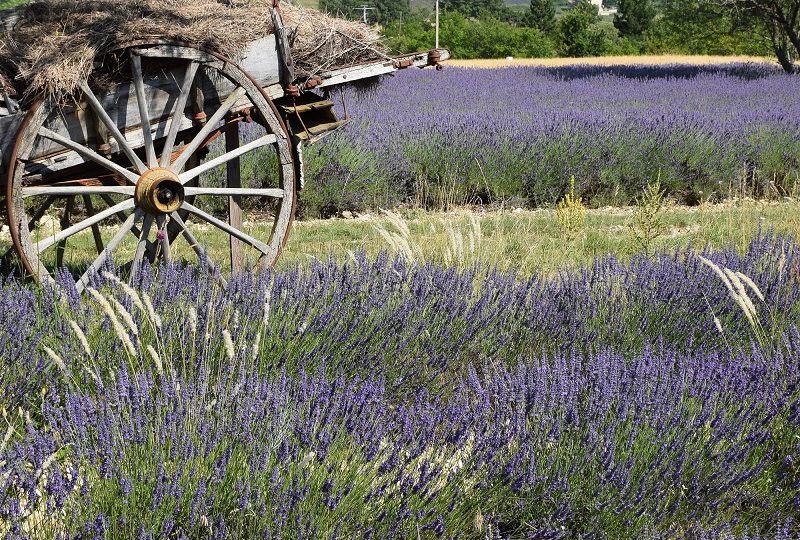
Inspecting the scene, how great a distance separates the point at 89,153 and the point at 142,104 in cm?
31

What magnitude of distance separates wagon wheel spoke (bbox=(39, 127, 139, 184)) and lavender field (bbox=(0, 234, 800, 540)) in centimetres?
55

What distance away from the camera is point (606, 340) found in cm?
391

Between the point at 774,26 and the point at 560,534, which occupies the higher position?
the point at 774,26

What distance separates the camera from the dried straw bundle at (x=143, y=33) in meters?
3.89

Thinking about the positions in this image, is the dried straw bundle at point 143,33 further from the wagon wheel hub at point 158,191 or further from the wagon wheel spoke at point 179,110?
the wagon wheel hub at point 158,191

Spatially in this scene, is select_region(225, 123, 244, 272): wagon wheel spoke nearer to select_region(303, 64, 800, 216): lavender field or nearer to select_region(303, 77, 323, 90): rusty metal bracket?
select_region(303, 77, 323, 90): rusty metal bracket

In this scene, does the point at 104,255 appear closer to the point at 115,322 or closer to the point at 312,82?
the point at 312,82

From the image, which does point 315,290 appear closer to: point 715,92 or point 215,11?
point 215,11

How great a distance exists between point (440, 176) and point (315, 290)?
5552 mm

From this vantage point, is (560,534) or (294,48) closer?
(560,534)

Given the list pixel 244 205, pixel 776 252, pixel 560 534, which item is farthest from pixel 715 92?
Answer: pixel 560 534

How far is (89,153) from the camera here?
404 cm

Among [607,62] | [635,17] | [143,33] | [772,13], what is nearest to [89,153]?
[143,33]

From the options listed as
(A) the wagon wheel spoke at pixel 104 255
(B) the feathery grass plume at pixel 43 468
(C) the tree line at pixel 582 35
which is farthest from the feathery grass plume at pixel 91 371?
(C) the tree line at pixel 582 35
